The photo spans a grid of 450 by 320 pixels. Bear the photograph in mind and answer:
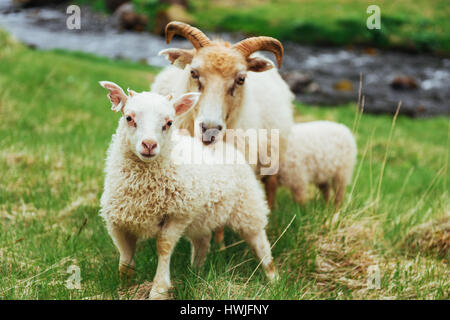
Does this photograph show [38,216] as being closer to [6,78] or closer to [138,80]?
[6,78]

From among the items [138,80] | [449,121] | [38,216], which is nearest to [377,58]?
[449,121]

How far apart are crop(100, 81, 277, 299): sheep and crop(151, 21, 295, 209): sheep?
60cm

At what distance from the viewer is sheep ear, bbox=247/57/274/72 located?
4560 millimetres

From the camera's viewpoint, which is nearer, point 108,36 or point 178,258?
point 178,258

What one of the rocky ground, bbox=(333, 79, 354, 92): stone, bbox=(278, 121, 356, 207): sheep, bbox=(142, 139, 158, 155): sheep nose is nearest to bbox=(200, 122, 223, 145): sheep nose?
Answer: bbox=(142, 139, 158, 155): sheep nose

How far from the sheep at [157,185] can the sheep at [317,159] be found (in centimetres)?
234

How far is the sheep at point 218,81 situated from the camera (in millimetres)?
4125

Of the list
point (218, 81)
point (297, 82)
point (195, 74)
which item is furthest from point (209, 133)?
point (297, 82)

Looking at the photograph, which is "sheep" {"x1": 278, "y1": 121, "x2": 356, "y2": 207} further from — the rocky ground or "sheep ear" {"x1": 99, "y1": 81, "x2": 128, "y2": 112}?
the rocky ground

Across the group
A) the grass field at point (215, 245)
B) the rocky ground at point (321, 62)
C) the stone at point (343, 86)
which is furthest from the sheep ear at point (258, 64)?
the stone at point (343, 86)

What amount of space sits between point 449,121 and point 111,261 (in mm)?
13239

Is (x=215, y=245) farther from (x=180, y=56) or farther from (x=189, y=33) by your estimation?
(x=189, y=33)

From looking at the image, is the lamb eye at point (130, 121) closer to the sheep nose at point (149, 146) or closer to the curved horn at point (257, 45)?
the sheep nose at point (149, 146)
